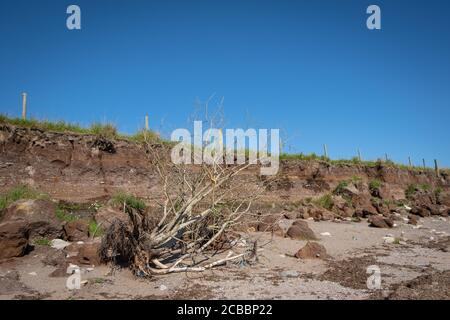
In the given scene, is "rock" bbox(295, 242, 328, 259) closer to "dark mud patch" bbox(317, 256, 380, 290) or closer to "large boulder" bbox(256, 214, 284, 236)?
"dark mud patch" bbox(317, 256, 380, 290)

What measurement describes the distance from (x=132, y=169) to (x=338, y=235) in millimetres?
8170

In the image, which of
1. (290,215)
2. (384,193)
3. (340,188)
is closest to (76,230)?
(290,215)

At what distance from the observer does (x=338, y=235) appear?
10.4m

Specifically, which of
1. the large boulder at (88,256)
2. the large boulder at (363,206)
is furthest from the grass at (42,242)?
the large boulder at (363,206)

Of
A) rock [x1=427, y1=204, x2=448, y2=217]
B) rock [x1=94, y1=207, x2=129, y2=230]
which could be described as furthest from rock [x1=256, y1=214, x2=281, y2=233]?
rock [x1=427, y1=204, x2=448, y2=217]

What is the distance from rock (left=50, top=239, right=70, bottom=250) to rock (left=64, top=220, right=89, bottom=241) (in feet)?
0.78

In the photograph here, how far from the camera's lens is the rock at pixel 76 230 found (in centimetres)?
793

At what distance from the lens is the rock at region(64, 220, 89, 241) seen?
7.93 metres

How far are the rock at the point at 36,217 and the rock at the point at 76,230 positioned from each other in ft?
0.60

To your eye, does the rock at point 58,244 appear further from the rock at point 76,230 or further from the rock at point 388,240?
the rock at point 388,240

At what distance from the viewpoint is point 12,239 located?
6246 mm

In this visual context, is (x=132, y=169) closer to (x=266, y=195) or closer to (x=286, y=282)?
(x=266, y=195)

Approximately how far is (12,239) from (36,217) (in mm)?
1567
